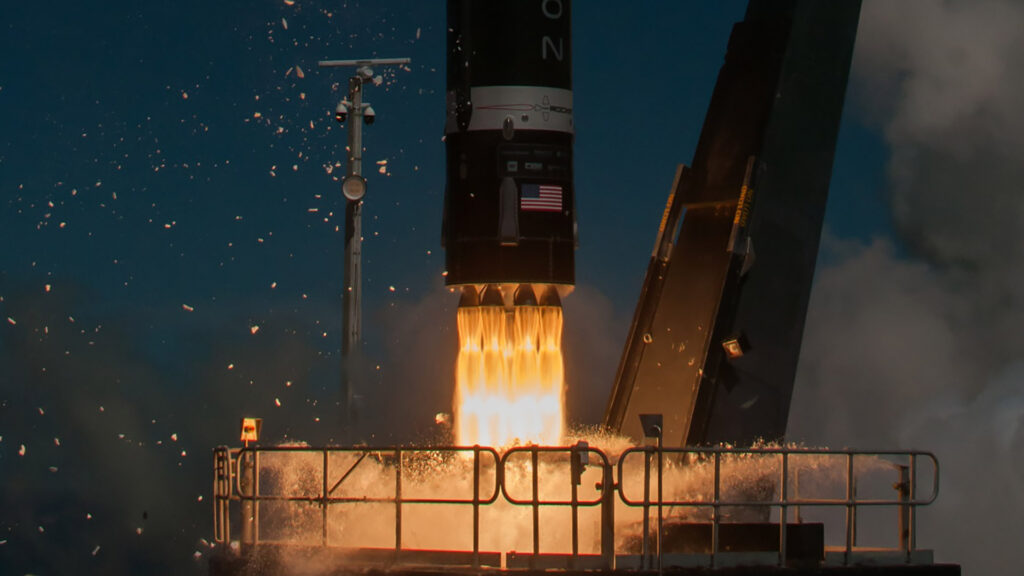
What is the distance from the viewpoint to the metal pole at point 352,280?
24.2 metres

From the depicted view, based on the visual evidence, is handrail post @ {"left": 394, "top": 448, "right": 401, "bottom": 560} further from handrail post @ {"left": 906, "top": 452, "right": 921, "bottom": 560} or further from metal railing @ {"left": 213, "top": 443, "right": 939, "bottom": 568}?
handrail post @ {"left": 906, "top": 452, "right": 921, "bottom": 560}

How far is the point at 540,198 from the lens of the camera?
20.5 m

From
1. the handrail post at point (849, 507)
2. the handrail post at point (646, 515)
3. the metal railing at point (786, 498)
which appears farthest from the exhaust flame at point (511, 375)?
the handrail post at point (849, 507)

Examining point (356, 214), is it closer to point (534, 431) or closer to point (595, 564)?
point (534, 431)

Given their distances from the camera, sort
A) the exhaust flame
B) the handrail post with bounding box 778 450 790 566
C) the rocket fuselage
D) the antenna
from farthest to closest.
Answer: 1. the antenna
2. the exhaust flame
3. the rocket fuselage
4. the handrail post with bounding box 778 450 790 566

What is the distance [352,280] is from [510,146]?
470 centimetres

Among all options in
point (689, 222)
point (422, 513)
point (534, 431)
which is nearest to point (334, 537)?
point (422, 513)

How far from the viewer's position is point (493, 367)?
21.0 m

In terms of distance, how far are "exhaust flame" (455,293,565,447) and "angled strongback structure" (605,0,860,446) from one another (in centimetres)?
99

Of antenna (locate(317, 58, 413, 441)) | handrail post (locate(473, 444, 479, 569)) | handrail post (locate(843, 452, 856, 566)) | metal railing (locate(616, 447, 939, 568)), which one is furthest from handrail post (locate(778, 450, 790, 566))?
antenna (locate(317, 58, 413, 441))

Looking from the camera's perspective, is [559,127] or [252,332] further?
[252,332]

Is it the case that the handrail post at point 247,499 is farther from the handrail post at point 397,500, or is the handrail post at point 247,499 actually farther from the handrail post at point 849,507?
the handrail post at point 849,507

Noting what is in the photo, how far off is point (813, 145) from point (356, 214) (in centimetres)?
686

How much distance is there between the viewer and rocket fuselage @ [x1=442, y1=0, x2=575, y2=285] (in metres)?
20.4
